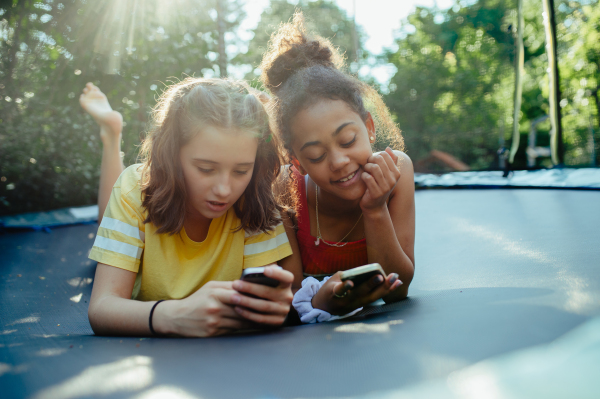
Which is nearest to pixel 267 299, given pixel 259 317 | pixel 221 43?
pixel 259 317

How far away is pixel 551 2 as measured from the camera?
2900mm

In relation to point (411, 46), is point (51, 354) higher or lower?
lower

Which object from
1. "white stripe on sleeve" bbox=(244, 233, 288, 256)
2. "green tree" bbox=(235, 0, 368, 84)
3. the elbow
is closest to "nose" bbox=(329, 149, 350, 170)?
"white stripe on sleeve" bbox=(244, 233, 288, 256)

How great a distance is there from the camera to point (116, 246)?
958 mm

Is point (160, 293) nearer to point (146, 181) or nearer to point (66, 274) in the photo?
point (146, 181)

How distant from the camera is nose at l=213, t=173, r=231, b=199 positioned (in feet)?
3.15

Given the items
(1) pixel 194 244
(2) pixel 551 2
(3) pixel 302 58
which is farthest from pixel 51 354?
(2) pixel 551 2

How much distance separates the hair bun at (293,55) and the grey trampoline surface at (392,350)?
78cm

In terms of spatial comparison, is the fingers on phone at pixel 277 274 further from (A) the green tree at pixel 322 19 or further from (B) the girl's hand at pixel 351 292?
(A) the green tree at pixel 322 19

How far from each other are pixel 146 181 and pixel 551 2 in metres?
3.09

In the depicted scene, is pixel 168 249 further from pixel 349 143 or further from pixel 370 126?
pixel 370 126

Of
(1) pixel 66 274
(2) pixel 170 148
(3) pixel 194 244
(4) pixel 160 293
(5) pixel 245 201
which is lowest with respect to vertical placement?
(1) pixel 66 274

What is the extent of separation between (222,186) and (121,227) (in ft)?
0.85

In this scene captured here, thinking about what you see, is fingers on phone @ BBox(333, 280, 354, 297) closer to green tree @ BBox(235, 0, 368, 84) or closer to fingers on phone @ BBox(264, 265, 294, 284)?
fingers on phone @ BBox(264, 265, 294, 284)
